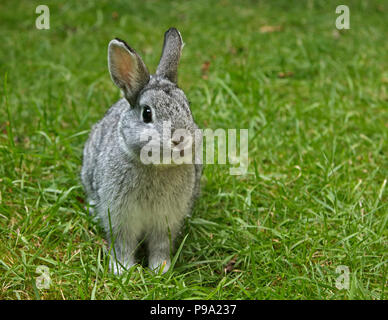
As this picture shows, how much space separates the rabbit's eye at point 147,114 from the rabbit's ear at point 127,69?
0.76 ft

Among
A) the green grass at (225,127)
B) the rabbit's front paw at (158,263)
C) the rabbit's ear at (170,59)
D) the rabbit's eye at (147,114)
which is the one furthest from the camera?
the rabbit's front paw at (158,263)

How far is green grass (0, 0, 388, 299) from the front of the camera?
151 inches

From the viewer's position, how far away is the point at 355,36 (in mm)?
8266

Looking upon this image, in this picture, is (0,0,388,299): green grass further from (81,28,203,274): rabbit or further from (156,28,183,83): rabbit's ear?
(156,28,183,83): rabbit's ear

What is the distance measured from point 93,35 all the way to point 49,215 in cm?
449

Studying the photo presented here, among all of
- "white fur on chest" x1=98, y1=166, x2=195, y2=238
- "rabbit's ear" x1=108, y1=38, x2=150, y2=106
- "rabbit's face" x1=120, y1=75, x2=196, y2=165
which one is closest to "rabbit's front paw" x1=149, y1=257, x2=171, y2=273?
"white fur on chest" x1=98, y1=166, x2=195, y2=238

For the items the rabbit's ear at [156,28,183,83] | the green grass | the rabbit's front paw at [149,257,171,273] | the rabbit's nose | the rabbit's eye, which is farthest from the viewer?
the rabbit's front paw at [149,257,171,273]

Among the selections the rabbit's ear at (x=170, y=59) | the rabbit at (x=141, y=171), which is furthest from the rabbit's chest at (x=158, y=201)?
the rabbit's ear at (x=170, y=59)

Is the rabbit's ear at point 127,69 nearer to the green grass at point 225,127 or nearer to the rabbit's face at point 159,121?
the rabbit's face at point 159,121

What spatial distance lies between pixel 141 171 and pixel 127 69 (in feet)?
2.48

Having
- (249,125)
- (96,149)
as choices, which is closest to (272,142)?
(249,125)

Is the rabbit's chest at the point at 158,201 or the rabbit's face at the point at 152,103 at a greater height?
the rabbit's face at the point at 152,103

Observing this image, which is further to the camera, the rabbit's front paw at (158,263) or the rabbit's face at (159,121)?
the rabbit's front paw at (158,263)

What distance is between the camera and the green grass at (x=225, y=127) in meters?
3.85
